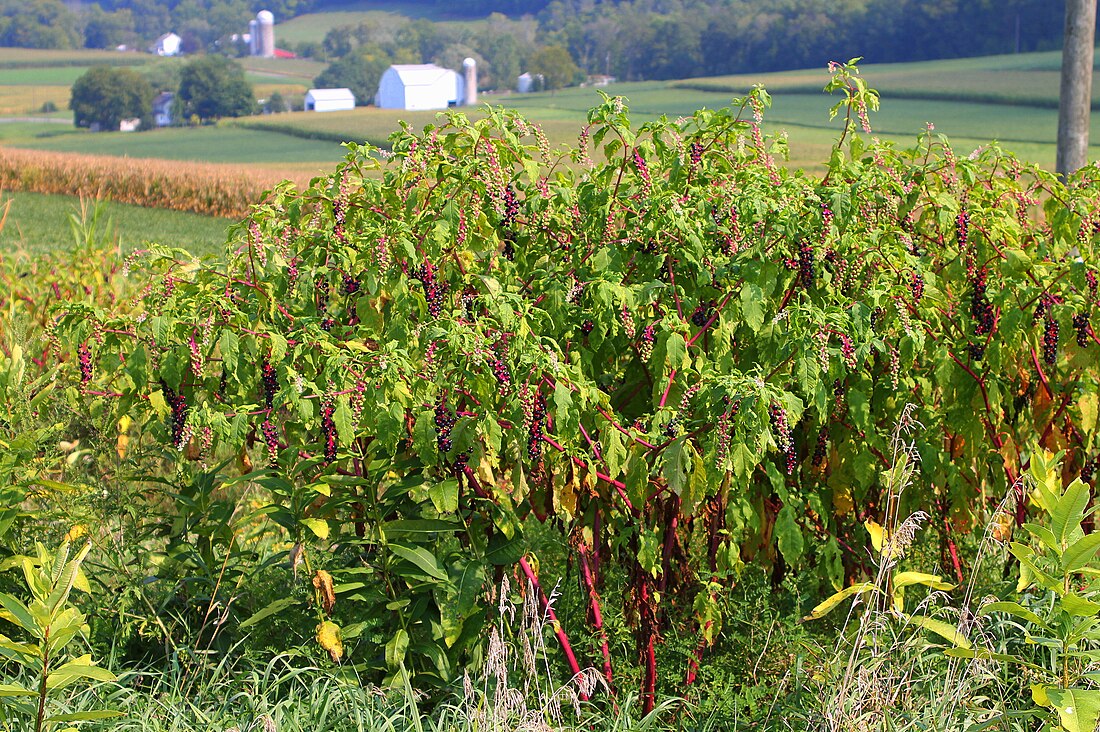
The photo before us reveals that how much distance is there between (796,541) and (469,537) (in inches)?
38.3

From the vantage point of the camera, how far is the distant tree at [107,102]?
86875mm

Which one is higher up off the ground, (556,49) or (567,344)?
(556,49)

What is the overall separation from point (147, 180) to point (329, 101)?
56194 millimetres

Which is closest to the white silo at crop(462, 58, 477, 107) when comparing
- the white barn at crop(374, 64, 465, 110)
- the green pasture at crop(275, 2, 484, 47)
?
the white barn at crop(374, 64, 465, 110)

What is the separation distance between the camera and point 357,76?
9506cm

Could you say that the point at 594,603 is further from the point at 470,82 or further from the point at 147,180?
the point at 470,82

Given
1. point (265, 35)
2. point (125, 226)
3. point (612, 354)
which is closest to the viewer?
point (612, 354)

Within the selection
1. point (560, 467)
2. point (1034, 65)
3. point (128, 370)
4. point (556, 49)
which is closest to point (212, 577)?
point (128, 370)

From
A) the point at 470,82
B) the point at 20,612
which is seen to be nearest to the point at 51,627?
the point at 20,612

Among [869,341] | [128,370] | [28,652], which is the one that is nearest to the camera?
[28,652]

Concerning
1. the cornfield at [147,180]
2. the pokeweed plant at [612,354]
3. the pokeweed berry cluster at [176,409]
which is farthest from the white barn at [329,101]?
the pokeweed berry cluster at [176,409]

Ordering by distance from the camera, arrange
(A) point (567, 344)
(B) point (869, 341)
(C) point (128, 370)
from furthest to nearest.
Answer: (A) point (567, 344), (C) point (128, 370), (B) point (869, 341)

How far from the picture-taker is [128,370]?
3.20 meters

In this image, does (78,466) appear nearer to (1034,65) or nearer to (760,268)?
(760,268)
